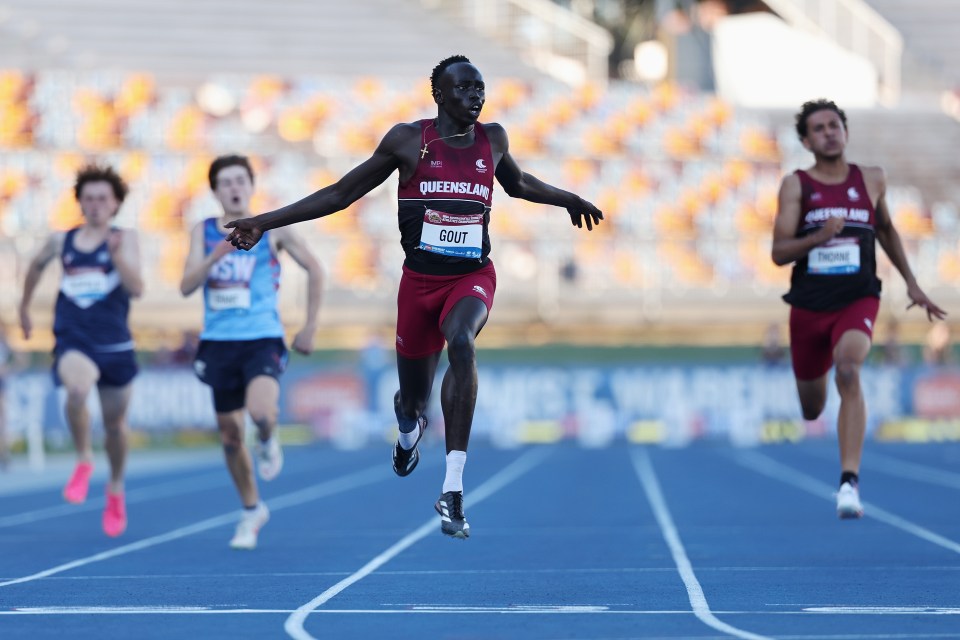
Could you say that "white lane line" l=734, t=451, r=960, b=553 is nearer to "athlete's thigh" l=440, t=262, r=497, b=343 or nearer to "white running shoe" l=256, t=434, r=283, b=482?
"athlete's thigh" l=440, t=262, r=497, b=343

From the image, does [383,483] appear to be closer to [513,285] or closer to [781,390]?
[781,390]

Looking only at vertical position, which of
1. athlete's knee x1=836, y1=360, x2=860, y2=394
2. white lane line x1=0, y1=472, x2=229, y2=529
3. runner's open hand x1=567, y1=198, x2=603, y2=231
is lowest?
white lane line x1=0, y1=472, x2=229, y2=529

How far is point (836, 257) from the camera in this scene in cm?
842

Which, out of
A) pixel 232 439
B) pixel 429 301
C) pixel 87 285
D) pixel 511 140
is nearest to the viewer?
pixel 429 301

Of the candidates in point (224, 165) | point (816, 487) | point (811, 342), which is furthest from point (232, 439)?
point (816, 487)

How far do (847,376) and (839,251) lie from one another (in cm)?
67

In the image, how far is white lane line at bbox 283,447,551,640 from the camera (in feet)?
16.9

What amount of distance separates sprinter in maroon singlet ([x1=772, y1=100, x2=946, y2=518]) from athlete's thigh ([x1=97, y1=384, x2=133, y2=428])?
4.05 metres

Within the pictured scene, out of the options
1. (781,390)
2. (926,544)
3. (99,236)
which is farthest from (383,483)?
(781,390)

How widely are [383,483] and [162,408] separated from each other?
9.63m

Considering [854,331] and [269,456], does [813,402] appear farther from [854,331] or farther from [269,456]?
[269,456]

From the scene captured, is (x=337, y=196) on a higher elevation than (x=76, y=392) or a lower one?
higher

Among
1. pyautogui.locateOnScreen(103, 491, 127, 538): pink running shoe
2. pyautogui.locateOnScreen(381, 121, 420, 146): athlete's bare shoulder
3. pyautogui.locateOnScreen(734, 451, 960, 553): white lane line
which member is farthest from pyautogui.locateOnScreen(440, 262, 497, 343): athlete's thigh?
pyautogui.locateOnScreen(103, 491, 127, 538): pink running shoe

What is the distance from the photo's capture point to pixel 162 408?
81.9ft
